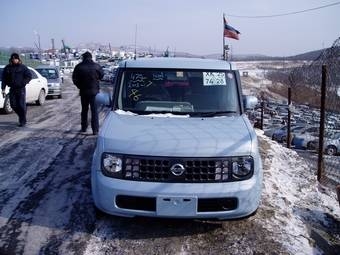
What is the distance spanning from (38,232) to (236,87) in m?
2.89

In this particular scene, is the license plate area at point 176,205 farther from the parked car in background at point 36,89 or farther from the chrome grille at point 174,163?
the parked car in background at point 36,89

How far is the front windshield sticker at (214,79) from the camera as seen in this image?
5.07m

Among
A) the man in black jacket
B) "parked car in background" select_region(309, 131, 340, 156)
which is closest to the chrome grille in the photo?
"parked car in background" select_region(309, 131, 340, 156)

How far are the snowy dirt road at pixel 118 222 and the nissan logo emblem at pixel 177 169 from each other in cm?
74

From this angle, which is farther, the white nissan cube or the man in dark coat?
the man in dark coat

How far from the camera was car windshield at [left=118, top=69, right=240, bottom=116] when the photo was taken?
494 cm

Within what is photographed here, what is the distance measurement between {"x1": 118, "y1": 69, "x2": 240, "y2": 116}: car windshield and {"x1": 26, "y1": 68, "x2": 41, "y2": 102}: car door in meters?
10.3

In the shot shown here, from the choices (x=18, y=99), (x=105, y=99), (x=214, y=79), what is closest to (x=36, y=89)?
(x=18, y=99)

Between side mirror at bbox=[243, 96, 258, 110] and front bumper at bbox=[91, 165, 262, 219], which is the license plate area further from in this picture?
side mirror at bbox=[243, 96, 258, 110]

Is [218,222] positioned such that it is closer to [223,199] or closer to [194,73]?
[223,199]

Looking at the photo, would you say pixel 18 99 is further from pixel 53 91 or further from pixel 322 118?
pixel 53 91

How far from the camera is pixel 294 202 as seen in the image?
5.40 metres

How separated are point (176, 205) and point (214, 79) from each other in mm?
1928

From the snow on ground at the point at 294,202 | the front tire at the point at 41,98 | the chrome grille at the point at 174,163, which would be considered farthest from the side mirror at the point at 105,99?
the front tire at the point at 41,98
